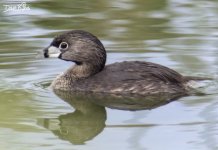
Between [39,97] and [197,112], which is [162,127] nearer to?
[197,112]

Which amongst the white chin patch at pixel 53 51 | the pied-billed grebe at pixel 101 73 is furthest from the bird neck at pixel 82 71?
the white chin patch at pixel 53 51

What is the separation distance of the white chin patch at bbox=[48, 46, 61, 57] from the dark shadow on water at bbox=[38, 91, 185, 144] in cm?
41

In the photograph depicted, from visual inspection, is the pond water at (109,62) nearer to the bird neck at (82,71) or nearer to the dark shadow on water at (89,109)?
the dark shadow on water at (89,109)

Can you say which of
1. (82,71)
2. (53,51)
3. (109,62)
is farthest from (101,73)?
(109,62)

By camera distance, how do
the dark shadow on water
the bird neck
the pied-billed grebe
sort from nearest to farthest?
1. the dark shadow on water
2. the pied-billed grebe
3. the bird neck

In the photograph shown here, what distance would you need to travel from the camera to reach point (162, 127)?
316 inches

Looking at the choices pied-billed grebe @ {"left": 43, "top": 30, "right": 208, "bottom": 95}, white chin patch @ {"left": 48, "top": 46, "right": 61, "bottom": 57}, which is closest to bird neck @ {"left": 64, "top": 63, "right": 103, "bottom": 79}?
pied-billed grebe @ {"left": 43, "top": 30, "right": 208, "bottom": 95}

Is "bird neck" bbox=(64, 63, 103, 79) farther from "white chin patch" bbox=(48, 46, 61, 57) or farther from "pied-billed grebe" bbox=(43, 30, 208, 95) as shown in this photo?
"white chin patch" bbox=(48, 46, 61, 57)

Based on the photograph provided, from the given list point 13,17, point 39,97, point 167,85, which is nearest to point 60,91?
point 39,97

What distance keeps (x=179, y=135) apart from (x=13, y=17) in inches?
224

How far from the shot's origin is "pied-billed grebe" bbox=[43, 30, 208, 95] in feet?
31.0

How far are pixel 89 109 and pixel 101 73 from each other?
673mm

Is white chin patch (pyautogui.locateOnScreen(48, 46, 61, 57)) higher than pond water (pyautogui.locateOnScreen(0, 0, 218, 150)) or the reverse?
higher

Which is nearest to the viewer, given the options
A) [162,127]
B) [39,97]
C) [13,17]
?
[162,127]
